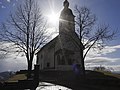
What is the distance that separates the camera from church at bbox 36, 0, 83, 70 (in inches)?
1577

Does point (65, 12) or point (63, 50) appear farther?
point (65, 12)

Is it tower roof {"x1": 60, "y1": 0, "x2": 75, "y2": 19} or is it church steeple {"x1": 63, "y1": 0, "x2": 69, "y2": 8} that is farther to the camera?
church steeple {"x1": 63, "y1": 0, "x2": 69, "y2": 8}

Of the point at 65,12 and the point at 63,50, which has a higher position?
the point at 65,12

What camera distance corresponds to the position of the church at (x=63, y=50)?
131 ft

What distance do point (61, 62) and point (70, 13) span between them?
45.9 feet

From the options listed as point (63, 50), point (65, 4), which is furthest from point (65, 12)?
point (63, 50)

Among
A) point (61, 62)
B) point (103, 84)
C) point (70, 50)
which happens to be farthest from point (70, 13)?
point (103, 84)

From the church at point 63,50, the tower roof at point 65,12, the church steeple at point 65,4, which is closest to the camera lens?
the church at point 63,50

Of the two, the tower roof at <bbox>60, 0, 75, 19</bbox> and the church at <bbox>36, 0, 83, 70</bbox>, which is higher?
the tower roof at <bbox>60, 0, 75, 19</bbox>

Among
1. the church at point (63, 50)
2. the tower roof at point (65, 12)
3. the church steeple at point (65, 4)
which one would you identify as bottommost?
the church at point (63, 50)

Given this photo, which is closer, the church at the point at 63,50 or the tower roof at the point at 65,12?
the church at the point at 63,50

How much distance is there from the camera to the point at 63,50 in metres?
40.6

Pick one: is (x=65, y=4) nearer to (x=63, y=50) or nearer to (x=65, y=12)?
(x=65, y=12)

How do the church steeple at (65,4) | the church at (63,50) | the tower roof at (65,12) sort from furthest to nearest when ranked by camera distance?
the church steeple at (65,4), the tower roof at (65,12), the church at (63,50)
